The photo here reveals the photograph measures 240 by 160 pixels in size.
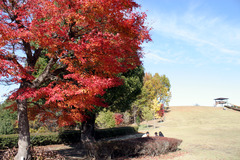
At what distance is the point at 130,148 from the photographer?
1152 centimetres

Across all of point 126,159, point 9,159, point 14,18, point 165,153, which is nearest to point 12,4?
point 14,18

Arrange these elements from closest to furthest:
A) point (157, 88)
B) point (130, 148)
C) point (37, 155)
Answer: point (37, 155)
point (130, 148)
point (157, 88)

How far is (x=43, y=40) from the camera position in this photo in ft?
22.8

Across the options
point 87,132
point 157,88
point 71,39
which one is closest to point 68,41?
point 71,39

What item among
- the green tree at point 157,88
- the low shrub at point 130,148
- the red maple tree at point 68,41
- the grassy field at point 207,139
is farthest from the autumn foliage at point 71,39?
the green tree at point 157,88

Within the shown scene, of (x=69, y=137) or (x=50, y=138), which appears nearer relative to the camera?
(x=50, y=138)

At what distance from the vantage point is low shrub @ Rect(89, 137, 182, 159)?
10.7 meters

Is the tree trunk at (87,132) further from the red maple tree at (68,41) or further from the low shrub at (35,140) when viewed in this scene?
the red maple tree at (68,41)

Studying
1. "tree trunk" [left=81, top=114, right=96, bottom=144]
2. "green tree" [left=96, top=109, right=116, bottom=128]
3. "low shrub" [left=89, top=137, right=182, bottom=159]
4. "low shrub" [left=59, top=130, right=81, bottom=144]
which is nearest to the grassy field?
"low shrub" [left=89, top=137, right=182, bottom=159]

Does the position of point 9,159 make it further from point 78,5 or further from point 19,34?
point 78,5

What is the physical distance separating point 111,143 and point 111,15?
7.44 meters

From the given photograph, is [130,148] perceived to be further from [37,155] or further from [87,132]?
[87,132]

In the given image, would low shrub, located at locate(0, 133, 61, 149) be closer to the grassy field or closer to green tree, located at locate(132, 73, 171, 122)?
the grassy field

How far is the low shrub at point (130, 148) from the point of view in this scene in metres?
10.7
